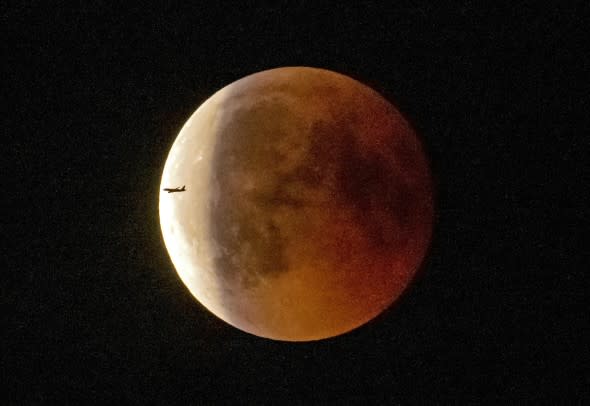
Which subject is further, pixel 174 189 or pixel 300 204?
pixel 174 189

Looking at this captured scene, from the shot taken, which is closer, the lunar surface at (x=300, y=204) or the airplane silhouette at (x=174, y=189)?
the lunar surface at (x=300, y=204)

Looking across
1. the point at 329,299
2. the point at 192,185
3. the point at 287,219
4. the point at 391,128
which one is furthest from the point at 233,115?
the point at 329,299

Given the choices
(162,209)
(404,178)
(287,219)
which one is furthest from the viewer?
(162,209)

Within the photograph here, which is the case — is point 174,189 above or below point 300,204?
above

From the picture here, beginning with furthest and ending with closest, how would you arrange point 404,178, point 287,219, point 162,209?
point 162,209
point 404,178
point 287,219

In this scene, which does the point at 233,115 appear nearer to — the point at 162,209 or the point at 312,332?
the point at 162,209

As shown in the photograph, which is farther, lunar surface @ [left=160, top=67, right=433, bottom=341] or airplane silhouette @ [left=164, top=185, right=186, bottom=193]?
airplane silhouette @ [left=164, top=185, right=186, bottom=193]

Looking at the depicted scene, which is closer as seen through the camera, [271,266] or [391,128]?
[271,266]

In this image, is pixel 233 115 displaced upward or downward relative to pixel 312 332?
upward
